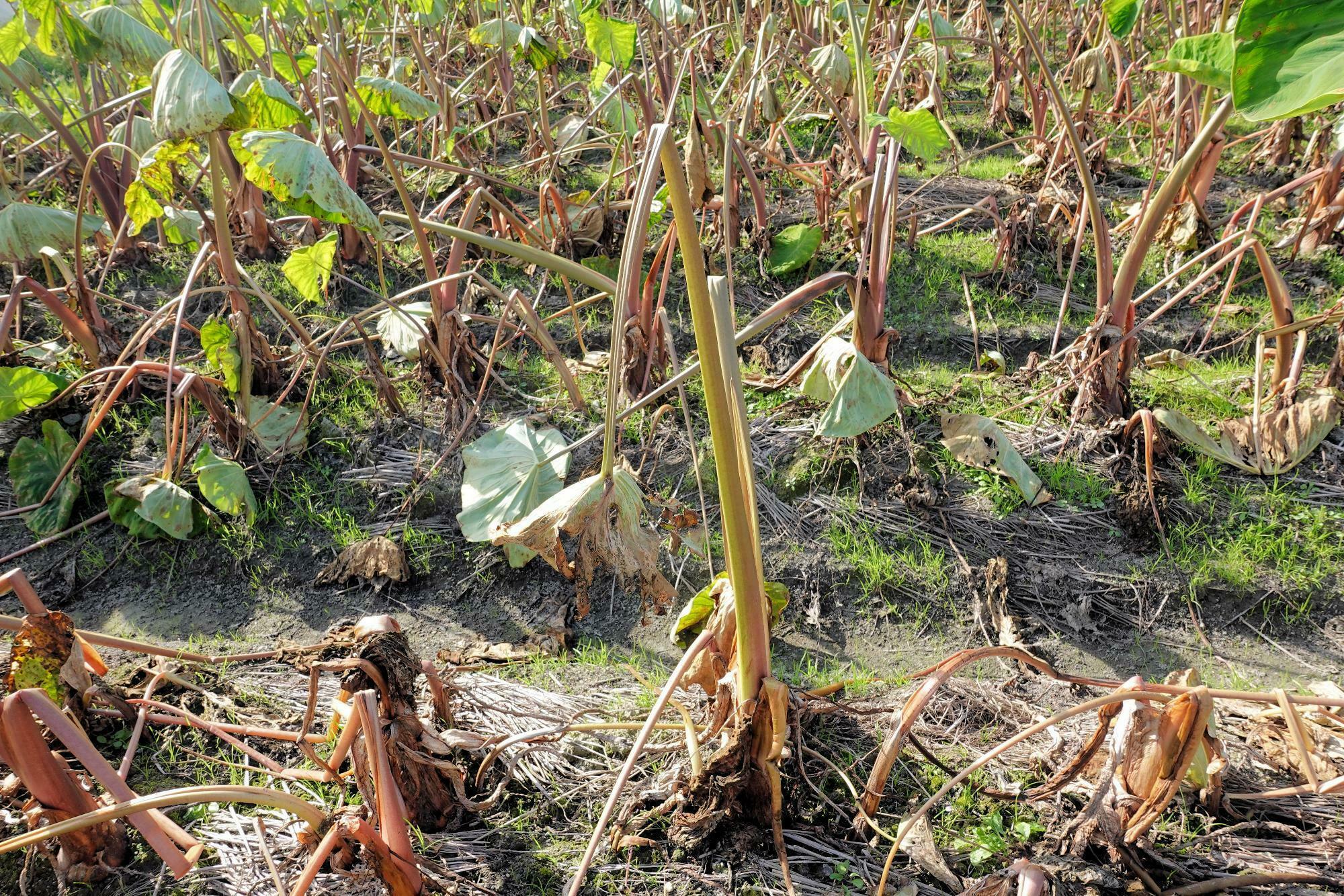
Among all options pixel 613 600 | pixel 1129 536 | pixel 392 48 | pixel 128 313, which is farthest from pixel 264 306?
pixel 1129 536

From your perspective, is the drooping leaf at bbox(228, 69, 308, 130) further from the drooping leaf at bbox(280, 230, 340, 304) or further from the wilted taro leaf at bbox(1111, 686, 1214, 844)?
the wilted taro leaf at bbox(1111, 686, 1214, 844)

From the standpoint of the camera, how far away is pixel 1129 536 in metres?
2.51

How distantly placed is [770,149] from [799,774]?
2.96m

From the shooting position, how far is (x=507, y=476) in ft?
6.94

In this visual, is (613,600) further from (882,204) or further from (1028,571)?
(882,204)

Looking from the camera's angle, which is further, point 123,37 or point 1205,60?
point 123,37

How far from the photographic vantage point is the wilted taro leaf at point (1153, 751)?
4.37ft

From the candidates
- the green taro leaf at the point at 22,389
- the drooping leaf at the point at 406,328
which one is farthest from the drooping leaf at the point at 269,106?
the green taro leaf at the point at 22,389

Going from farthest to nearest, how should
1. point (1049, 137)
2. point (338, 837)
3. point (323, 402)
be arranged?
point (1049, 137) < point (323, 402) < point (338, 837)

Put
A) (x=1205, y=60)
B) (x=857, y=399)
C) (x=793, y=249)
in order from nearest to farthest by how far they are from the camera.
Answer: (x=1205, y=60) → (x=857, y=399) → (x=793, y=249)

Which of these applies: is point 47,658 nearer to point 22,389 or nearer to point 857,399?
point 22,389

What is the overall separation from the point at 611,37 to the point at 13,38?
2.45m

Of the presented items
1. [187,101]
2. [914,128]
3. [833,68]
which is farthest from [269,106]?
[833,68]

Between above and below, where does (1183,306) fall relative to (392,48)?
below
